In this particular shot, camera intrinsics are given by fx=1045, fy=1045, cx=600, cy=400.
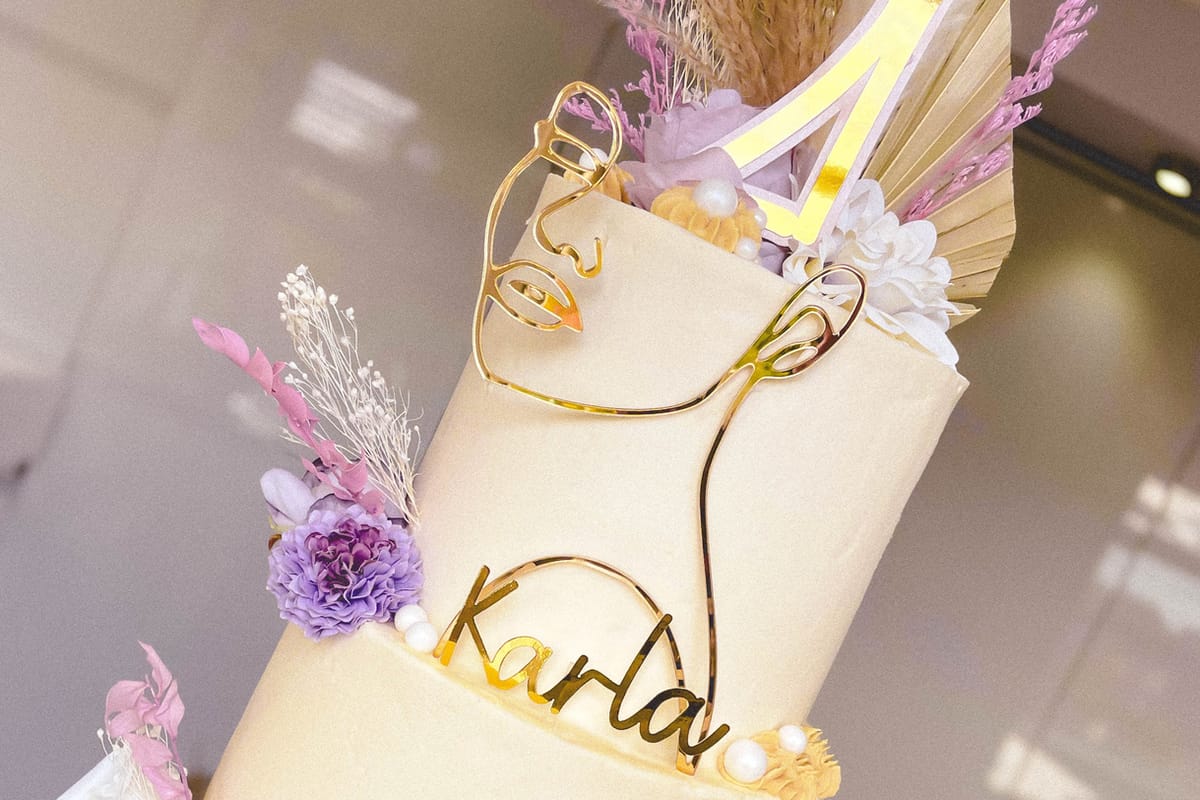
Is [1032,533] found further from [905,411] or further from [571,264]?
[571,264]

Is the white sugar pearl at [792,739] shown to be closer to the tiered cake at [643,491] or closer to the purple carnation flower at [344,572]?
the tiered cake at [643,491]

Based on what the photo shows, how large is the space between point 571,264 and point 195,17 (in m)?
1.39

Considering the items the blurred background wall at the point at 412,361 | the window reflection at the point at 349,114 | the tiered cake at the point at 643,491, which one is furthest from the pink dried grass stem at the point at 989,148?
the window reflection at the point at 349,114

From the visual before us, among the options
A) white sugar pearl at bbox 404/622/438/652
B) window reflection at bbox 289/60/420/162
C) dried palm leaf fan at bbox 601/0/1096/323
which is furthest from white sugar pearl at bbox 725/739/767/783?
window reflection at bbox 289/60/420/162

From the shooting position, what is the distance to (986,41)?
3.44 feet

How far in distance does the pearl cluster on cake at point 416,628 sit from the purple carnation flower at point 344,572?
0.04 ft

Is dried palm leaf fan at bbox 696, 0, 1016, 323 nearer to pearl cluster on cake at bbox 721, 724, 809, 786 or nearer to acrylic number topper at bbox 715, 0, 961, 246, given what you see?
acrylic number topper at bbox 715, 0, 961, 246

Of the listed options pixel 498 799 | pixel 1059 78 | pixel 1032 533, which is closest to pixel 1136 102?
pixel 1059 78

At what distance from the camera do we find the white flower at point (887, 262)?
98 cm

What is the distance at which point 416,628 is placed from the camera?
933 millimetres

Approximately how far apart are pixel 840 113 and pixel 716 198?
0.17 m

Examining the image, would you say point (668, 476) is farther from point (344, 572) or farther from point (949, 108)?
point (949, 108)

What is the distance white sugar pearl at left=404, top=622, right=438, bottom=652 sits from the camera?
93 centimetres

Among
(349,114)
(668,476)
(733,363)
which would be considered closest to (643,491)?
(668,476)
